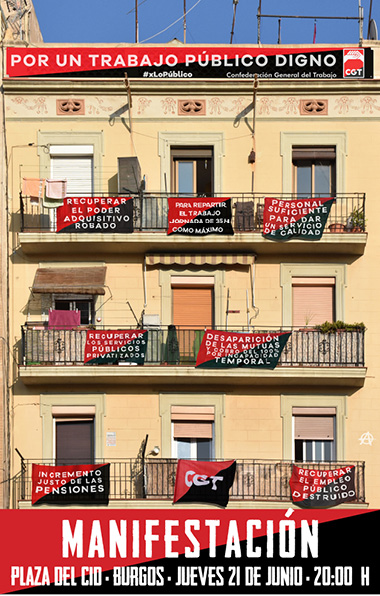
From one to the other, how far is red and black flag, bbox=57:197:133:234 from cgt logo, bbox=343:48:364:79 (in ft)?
21.7

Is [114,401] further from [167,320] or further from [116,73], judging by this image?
[116,73]

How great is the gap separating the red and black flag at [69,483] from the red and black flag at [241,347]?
3602mm

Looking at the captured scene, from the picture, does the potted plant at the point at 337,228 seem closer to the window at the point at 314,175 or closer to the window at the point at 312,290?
the window at the point at 312,290

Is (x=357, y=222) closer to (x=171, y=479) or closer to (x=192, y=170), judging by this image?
(x=192, y=170)

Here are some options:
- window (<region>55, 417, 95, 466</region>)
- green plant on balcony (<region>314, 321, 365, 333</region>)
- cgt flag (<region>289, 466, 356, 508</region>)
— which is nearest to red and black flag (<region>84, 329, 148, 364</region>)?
window (<region>55, 417, 95, 466</region>)

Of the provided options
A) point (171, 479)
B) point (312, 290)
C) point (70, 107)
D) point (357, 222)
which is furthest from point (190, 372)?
point (70, 107)

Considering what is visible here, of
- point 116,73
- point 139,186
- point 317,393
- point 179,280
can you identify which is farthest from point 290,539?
point 116,73

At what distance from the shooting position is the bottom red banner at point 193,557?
17297 millimetres

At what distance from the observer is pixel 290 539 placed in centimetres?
1772

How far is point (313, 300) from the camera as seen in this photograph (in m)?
21.3

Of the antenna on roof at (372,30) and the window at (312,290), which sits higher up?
the antenna on roof at (372,30)

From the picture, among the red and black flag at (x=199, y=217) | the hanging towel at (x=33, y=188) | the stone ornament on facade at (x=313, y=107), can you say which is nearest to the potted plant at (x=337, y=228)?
the red and black flag at (x=199, y=217)

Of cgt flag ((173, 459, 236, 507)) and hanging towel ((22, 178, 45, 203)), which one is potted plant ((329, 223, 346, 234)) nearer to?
cgt flag ((173, 459, 236, 507))

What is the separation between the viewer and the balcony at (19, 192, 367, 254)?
20.5 m
